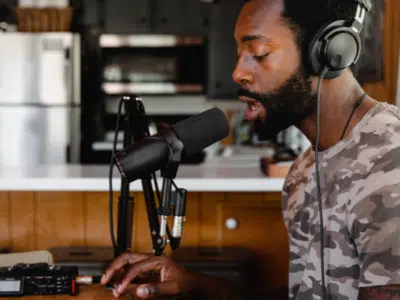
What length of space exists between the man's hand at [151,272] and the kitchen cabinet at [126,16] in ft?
10.4

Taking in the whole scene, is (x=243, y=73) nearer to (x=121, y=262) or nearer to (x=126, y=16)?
(x=121, y=262)

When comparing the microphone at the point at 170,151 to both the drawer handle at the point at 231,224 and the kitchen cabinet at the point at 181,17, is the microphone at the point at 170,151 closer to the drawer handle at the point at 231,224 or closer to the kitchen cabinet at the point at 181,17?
the drawer handle at the point at 231,224

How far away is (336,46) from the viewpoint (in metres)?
1.01

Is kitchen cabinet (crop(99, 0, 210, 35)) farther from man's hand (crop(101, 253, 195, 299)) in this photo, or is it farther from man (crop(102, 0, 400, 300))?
man's hand (crop(101, 253, 195, 299))

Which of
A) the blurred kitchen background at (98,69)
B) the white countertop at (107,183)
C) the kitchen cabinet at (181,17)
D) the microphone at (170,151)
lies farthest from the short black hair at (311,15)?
the kitchen cabinet at (181,17)

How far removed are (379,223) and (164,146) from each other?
0.37 metres

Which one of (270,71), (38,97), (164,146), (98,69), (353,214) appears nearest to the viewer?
(164,146)

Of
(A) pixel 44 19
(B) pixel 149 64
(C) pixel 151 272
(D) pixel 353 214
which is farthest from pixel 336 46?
(A) pixel 44 19

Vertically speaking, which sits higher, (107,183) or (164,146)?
(164,146)

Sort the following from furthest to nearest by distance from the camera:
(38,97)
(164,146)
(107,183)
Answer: (38,97)
(107,183)
(164,146)

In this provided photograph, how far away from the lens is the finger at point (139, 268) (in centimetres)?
98

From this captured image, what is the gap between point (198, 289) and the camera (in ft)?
3.55

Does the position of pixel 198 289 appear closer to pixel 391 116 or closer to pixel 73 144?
pixel 391 116

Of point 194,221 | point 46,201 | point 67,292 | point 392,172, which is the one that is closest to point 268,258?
point 194,221
